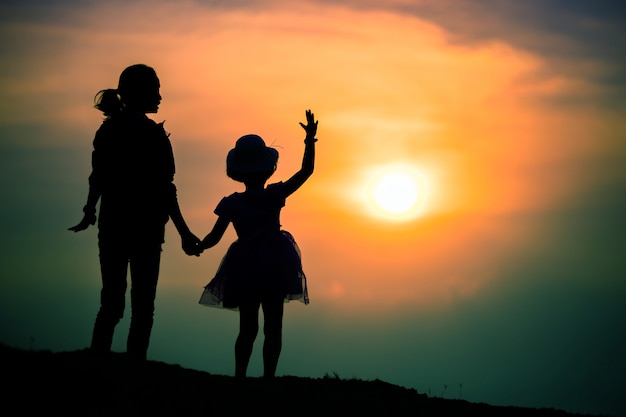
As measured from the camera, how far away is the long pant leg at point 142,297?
865cm

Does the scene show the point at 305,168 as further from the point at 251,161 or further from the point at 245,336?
the point at 245,336

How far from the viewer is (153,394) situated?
7.51m

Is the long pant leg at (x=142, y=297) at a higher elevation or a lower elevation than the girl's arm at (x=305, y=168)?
lower

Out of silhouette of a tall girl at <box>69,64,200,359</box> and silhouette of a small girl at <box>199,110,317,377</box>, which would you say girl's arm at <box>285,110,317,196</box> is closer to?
silhouette of a small girl at <box>199,110,317,377</box>

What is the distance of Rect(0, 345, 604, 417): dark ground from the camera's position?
23.4 ft

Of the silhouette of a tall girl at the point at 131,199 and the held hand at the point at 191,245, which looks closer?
Answer: the silhouette of a tall girl at the point at 131,199

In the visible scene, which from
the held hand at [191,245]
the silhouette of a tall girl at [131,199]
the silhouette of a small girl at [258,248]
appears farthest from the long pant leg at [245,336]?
the silhouette of a tall girl at [131,199]

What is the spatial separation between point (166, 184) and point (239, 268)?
3.92ft

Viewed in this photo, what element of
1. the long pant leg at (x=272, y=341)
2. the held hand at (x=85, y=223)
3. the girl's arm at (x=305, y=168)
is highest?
the girl's arm at (x=305, y=168)

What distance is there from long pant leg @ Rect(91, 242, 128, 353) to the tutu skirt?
132 centimetres

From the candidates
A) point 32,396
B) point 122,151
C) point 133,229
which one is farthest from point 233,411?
point 122,151

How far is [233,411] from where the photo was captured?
7508 mm

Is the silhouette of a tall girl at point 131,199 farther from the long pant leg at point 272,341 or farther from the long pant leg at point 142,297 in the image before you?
the long pant leg at point 272,341

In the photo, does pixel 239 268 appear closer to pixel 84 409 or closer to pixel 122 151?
pixel 122 151
